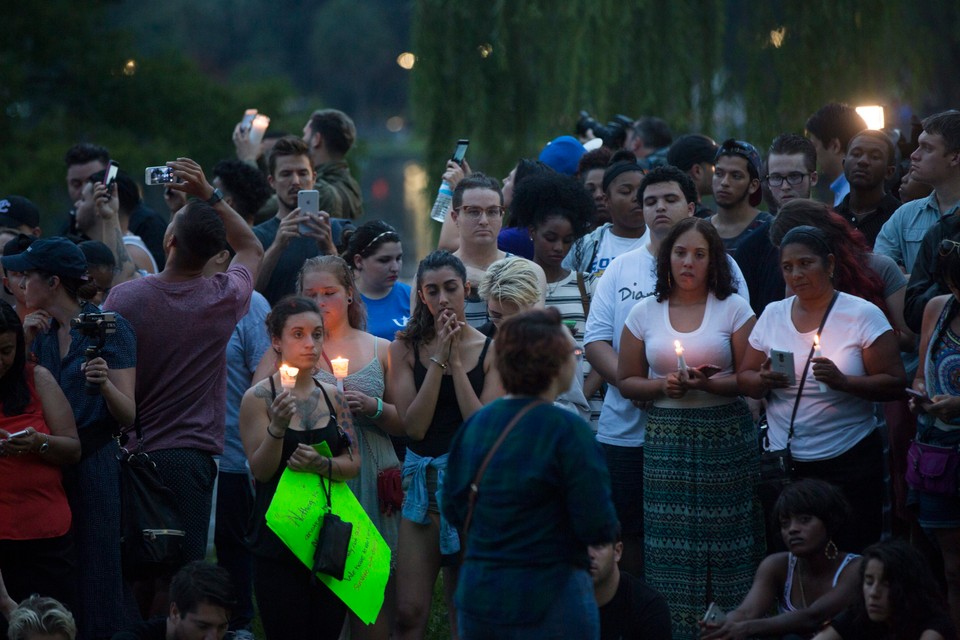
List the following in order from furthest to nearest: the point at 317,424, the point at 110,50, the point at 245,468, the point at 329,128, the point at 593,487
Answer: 1. the point at 110,50
2. the point at 329,128
3. the point at 245,468
4. the point at 317,424
5. the point at 593,487

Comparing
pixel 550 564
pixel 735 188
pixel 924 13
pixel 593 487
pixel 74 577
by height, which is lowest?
pixel 74 577

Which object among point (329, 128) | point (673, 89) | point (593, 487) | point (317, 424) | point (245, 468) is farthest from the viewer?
point (673, 89)

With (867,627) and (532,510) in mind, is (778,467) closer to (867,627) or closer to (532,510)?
(867,627)

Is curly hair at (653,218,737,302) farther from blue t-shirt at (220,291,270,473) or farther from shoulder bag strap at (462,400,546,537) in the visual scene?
blue t-shirt at (220,291,270,473)

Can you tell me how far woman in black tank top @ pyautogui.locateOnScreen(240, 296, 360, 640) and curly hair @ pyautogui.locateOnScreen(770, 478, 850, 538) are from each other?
1.79 meters

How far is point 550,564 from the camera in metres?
4.22

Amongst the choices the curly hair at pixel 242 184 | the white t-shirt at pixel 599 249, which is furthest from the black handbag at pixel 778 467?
the curly hair at pixel 242 184

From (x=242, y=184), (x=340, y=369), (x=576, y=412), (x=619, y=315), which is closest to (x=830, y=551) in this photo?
(x=576, y=412)

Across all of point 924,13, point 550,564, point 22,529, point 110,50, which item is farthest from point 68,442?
point 110,50

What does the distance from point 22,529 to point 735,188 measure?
3848 mm

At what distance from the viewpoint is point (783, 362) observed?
5578 mm

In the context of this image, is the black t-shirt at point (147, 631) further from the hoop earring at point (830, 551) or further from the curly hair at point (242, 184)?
the curly hair at point (242, 184)

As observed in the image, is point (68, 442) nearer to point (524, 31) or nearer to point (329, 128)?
point (329, 128)

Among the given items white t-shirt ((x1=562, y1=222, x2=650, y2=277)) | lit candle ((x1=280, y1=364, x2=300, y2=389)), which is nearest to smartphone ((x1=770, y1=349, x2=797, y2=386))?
white t-shirt ((x1=562, y1=222, x2=650, y2=277))
